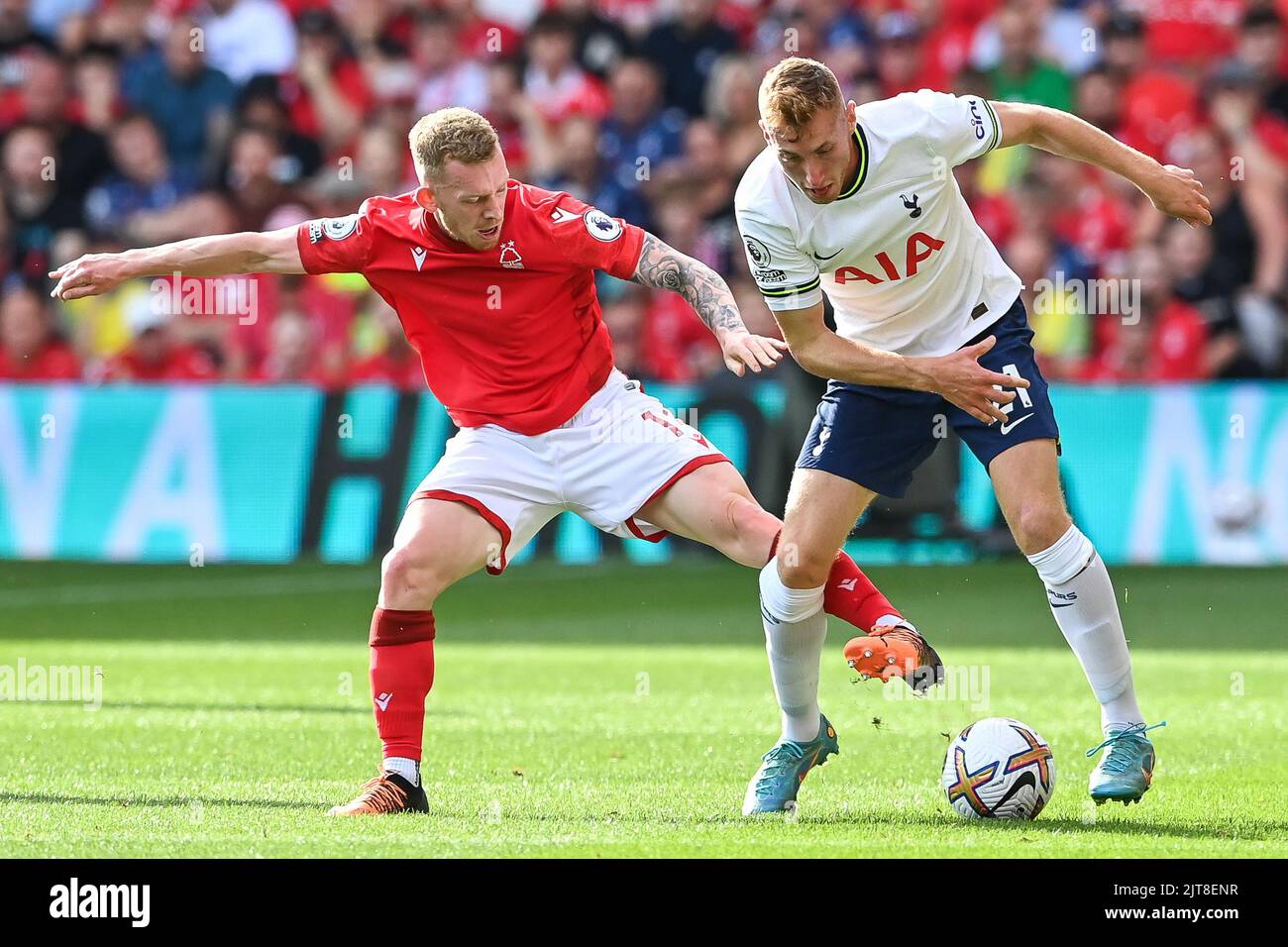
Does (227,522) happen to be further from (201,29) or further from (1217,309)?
(1217,309)

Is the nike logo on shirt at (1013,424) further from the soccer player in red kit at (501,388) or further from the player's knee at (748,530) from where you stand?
the player's knee at (748,530)

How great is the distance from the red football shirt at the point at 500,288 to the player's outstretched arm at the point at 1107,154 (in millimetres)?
1262

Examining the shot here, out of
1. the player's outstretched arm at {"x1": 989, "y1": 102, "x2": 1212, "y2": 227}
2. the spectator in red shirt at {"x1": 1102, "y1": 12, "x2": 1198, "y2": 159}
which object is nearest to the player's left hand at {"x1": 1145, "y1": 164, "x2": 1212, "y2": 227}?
the player's outstretched arm at {"x1": 989, "y1": 102, "x2": 1212, "y2": 227}

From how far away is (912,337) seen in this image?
20.1ft

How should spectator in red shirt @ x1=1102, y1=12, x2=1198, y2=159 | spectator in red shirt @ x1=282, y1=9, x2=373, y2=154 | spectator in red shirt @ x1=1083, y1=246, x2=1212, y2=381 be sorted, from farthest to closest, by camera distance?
spectator in red shirt @ x1=282, y1=9, x2=373, y2=154 < spectator in red shirt @ x1=1102, y1=12, x2=1198, y2=159 < spectator in red shirt @ x1=1083, y1=246, x2=1212, y2=381

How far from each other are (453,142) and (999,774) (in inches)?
98.7

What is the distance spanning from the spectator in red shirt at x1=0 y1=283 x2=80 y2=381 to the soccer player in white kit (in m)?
9.95

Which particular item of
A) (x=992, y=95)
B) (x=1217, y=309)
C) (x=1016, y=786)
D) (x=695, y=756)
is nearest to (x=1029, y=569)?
(x=1217, y=309)

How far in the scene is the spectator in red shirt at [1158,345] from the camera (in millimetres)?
Answer: 14102

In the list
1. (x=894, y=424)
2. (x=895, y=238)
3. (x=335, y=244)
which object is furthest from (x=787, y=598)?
(x=335, y=244)

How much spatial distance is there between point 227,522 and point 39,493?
1.35 metres

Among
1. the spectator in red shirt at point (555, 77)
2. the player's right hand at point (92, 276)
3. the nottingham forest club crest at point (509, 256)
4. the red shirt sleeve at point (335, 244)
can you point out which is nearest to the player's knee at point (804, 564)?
the nottingham forest club crest at point (509, 256)

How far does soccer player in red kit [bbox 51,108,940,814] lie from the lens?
603 cm

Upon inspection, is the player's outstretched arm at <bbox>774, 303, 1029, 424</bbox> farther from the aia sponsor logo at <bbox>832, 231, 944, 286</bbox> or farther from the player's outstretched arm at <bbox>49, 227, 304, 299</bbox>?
the player's outstretched arm at <bbox>49, 227, 304, 299</bbox>
